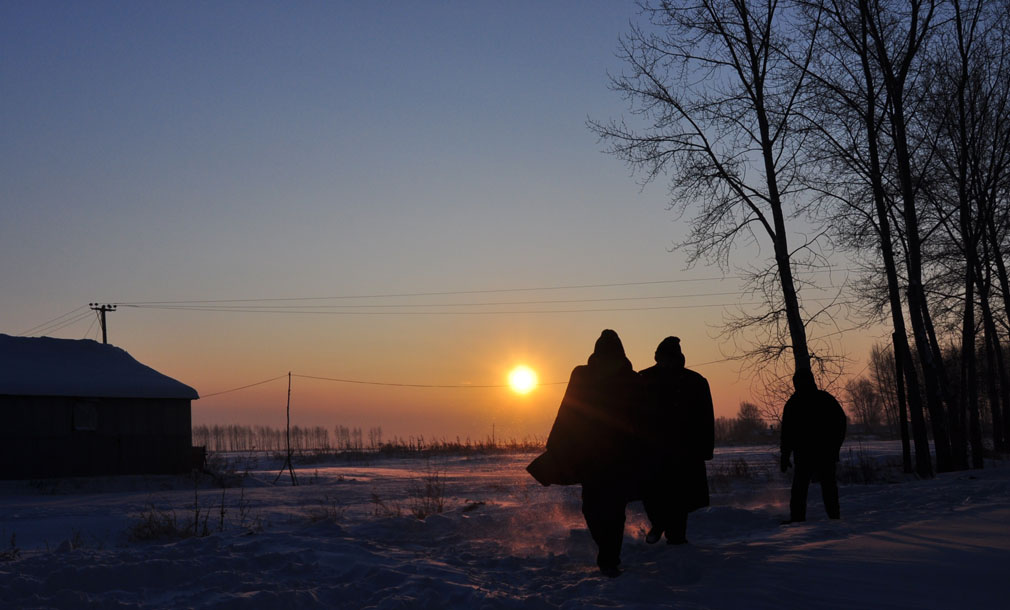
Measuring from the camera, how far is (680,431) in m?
8.25

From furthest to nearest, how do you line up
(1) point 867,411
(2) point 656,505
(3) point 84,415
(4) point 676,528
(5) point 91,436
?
(1) point 867,411, (3) point 84,415, (5) point 91,436, (2) point 656,505, (4) point 676,528

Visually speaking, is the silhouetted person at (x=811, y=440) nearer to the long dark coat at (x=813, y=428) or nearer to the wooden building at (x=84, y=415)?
the long dark coat at (x=813, y=428)

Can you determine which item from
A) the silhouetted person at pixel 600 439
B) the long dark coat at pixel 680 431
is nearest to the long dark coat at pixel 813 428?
the long dark coat at pixel 680 431

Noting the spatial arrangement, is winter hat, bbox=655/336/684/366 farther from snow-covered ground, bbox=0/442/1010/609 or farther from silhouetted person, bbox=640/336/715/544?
snow-covered ground, bbox=0/442/1010/609

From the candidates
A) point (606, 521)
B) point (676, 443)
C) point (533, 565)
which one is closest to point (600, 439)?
point (606, 521)

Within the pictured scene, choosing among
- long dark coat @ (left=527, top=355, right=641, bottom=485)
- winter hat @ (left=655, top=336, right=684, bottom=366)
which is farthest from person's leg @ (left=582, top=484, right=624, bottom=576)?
winter hat @ (left=655, top=336, right=684, bottom=366)

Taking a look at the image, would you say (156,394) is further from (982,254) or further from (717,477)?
(982,254)

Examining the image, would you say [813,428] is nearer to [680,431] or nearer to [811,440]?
[811,440]

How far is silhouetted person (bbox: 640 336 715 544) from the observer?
26.3 ft

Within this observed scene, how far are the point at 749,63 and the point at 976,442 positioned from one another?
35.0ft

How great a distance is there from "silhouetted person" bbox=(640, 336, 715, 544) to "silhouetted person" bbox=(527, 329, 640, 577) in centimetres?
102

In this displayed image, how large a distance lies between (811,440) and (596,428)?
378 cm

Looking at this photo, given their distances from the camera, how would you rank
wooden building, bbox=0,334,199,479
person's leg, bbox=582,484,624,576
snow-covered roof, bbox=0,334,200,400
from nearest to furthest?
person's leg, bbox=582,484,624,576
wooden building, bbox=0,334,199,479
snow-covered roof, bbox=0,334,200,400

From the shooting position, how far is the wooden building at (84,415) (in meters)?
28.5
